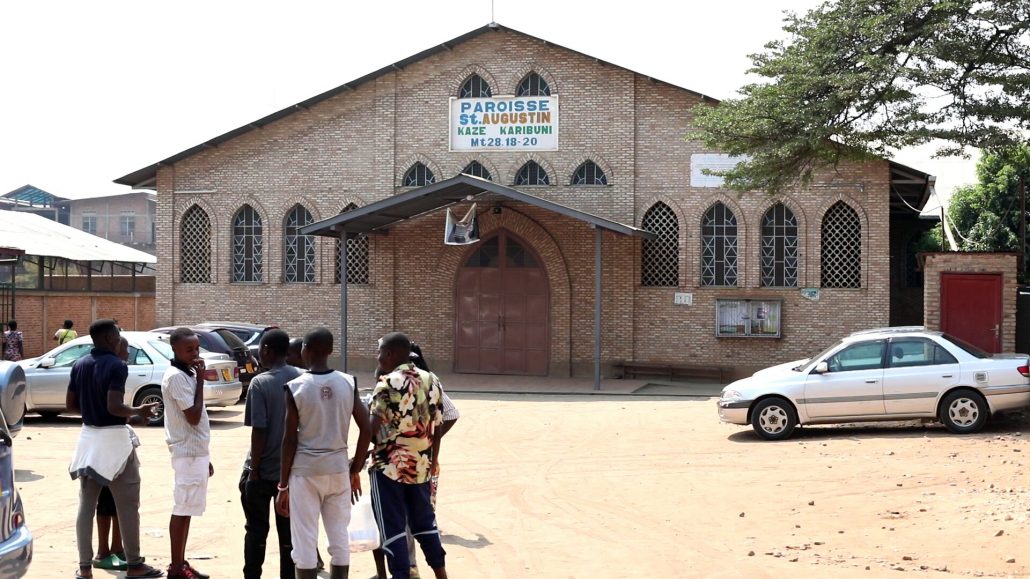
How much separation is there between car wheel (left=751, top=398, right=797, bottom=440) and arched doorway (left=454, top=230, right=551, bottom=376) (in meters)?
11.5

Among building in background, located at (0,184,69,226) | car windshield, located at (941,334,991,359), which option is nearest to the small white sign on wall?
car windshield, located at (941,334,991,359)

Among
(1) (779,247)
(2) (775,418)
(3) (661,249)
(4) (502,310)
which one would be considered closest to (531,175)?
(4) (502,310)

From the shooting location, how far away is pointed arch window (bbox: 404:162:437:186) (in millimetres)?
26359

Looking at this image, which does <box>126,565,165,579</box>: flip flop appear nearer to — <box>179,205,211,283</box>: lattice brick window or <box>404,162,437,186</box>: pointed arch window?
<box>404,162,437,186</box>: pointed arch window

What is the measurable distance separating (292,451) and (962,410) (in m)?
10.7

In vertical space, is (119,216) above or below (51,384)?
above

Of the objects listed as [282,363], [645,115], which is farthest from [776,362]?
[282,363]

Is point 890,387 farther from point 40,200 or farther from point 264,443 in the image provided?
point 40,200

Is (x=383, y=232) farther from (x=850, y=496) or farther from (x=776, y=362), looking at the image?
(x=850, y=496)

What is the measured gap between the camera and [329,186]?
26719mm

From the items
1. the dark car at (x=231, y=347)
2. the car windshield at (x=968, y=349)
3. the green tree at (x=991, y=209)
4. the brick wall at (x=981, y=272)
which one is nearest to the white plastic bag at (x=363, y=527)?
the car windshield at (x=968, y=349)

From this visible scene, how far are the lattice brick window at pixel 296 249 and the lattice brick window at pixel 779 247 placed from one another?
435 inches

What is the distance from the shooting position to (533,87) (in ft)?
84.9

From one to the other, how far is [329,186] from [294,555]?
20991 millimetres
